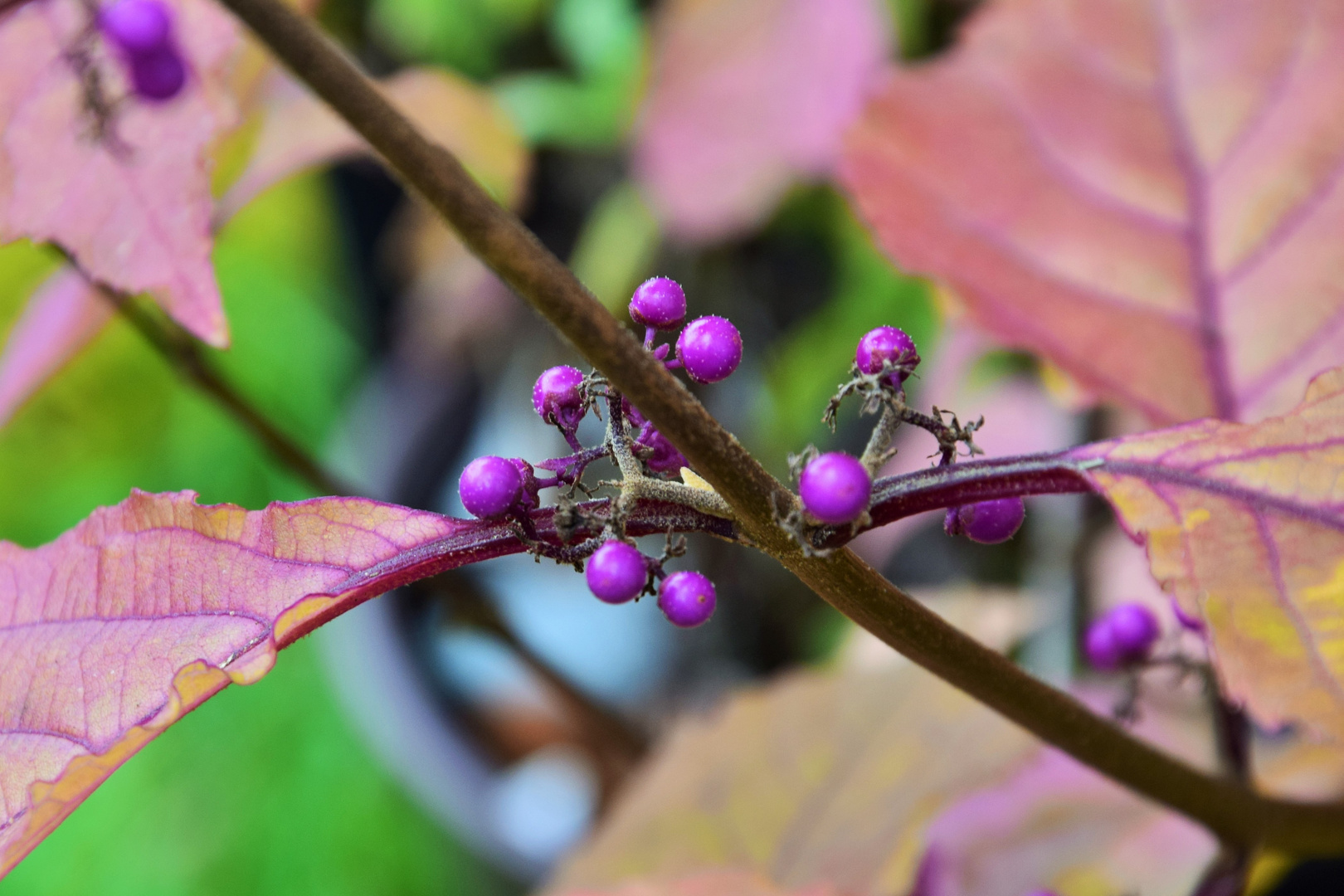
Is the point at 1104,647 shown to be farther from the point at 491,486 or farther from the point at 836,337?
the point at 836,337

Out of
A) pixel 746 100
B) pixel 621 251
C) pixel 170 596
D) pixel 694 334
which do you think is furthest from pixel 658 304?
pixel 621 251

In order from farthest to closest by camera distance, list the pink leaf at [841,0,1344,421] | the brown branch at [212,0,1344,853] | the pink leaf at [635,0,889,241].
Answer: the pink leaf at [635,0,889,241]
the pink leaf at [841,0,1344,421]
the brown branch at [212,0,1344,853]

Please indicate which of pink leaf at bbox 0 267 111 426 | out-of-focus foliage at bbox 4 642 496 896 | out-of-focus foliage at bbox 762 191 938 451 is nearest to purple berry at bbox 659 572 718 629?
pink leaf at bbox 0 267 111 426

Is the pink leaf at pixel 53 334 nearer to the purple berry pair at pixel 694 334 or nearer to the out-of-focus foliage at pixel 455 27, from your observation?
the purple berry pair at pixel 694 334

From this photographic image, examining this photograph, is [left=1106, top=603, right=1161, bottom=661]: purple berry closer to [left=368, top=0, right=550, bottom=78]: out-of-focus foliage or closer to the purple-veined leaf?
the purple-veined leaf

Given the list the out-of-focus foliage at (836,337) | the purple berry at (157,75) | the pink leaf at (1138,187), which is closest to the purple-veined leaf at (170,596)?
the purple berry at (157,75)

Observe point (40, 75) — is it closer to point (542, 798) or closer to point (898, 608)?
point (898, 608)
